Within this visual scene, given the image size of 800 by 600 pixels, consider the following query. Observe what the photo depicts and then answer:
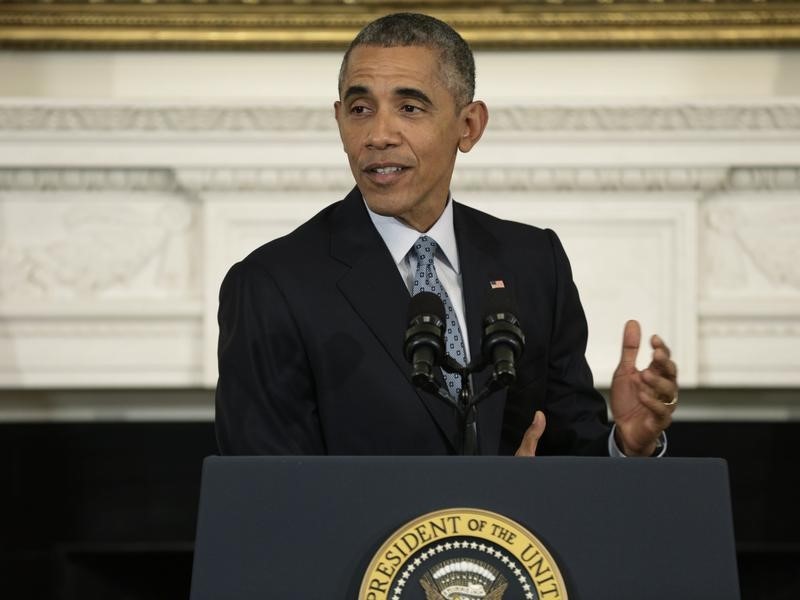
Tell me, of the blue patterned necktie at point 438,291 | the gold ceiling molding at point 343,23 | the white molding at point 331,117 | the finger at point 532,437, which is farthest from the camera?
the gold ceiling molding at point 343,23

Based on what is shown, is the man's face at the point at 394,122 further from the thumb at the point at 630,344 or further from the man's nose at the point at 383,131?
the thumb at the point at 630,344

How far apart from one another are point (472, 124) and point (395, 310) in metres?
0.40

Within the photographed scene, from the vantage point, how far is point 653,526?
1372 millimetres

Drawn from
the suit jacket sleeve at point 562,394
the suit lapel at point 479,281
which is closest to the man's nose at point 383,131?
the suit lapel at point 479,281

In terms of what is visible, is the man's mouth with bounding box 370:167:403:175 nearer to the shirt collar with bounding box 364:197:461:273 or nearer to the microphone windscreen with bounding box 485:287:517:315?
the shirt collar with bounding box 364:197:461:273

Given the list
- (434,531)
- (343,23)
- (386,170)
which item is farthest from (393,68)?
(343,23)

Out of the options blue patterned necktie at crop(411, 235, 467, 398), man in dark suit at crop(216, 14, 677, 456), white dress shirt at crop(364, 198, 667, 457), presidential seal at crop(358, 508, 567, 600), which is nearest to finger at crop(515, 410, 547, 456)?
man in dark suit at crop(216, 14, 677, 456)

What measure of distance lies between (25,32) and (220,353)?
1.66m

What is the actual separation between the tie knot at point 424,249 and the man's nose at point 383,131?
18 cm

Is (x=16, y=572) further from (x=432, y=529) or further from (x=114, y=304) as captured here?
(x=432, y=529)

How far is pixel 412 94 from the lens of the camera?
6.53 ft

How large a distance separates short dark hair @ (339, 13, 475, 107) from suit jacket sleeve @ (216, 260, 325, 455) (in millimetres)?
368

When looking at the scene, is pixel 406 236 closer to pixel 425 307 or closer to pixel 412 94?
pixel 412 94

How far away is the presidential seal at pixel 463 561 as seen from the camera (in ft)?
4.31
